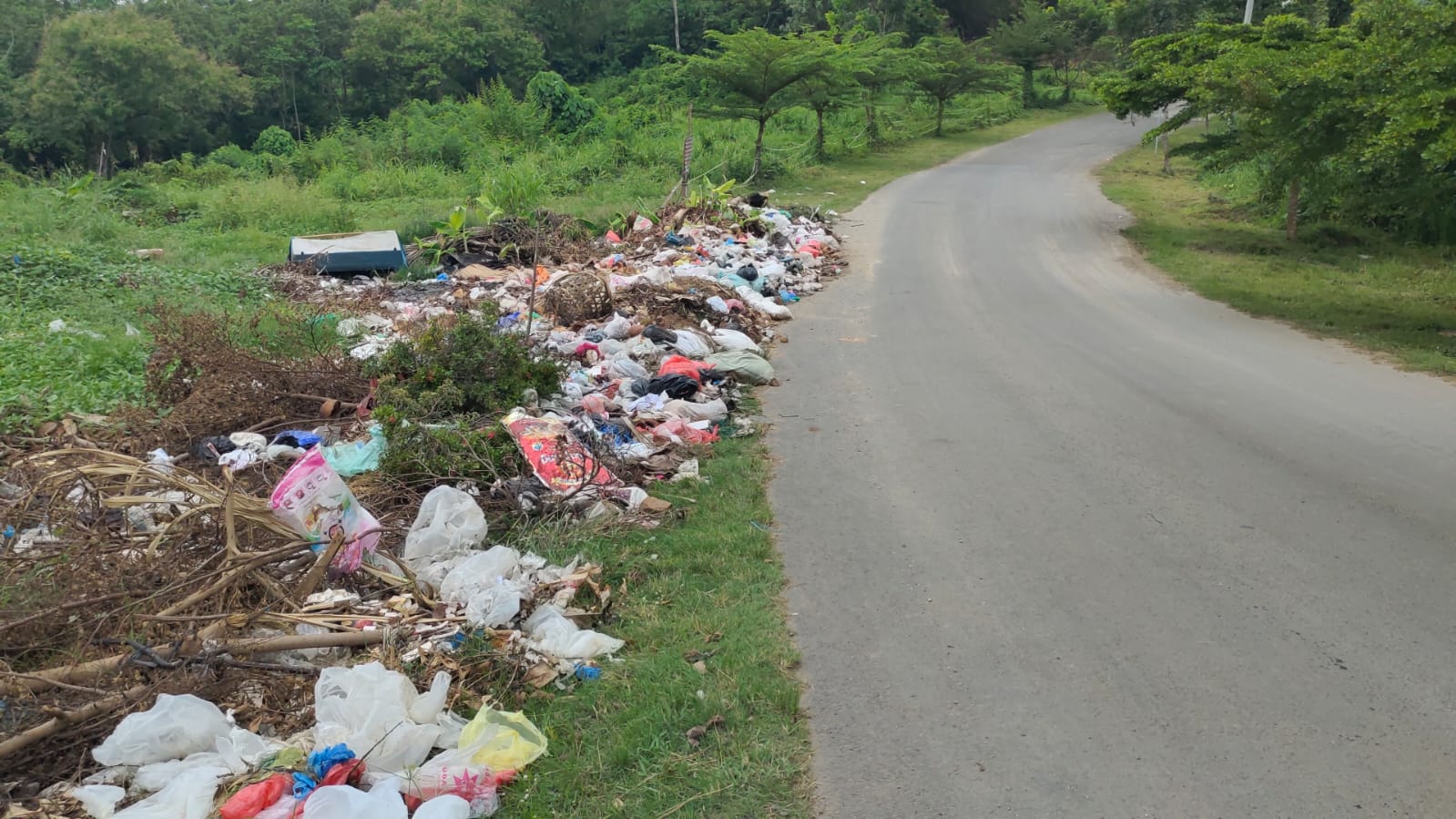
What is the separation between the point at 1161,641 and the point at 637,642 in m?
2.43

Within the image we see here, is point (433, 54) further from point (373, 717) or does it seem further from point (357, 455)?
point (373, 717)

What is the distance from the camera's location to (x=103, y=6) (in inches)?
2037

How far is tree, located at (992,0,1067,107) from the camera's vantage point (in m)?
37.8

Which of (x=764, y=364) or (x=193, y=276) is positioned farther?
(x=193, y=276)

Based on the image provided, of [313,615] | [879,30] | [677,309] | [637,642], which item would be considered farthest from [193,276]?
[879,30]

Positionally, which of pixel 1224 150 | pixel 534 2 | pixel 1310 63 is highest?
pixel 534 2

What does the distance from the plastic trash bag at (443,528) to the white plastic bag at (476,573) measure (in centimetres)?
27

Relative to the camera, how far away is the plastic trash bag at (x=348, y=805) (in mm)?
3254

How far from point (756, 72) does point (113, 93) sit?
28.0 meters

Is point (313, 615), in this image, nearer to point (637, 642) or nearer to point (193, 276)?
point (637, 642)

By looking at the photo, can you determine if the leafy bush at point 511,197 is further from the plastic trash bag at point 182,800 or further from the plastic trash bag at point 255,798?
the plastic trash bag at point 255,798

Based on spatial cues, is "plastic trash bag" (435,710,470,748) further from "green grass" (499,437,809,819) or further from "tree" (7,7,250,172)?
"tree" (7,7,250,172)

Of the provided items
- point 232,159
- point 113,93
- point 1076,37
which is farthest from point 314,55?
point 1076,37

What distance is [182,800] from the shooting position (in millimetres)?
3424
